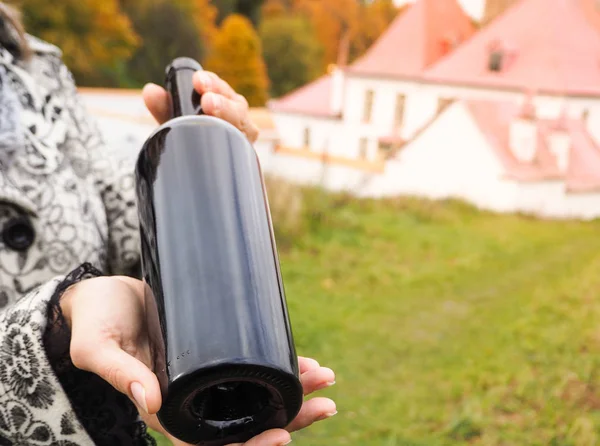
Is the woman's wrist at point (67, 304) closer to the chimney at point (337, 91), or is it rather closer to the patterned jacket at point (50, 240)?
the patterned jacket at point (50, 240)

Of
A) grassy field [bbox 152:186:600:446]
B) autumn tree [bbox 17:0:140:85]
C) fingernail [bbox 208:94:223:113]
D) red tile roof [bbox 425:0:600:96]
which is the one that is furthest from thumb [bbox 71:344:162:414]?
red tile roof [bbox 425:0:600:96]

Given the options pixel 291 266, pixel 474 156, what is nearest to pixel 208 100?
pixel 291 266

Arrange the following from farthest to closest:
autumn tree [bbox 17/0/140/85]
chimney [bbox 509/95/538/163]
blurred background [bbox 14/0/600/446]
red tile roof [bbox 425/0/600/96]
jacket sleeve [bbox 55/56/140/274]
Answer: red tile roof [bbox 425/0/600/96] → autumn tree [bbox 17/0/140/85] → chimney [bbox 509/95/538/163] → blurred background [bbox 14/0/600/446] → jacket sleeve [bbox 55/56/140/274]

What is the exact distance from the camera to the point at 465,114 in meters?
13.5

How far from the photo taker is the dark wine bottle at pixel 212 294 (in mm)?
596

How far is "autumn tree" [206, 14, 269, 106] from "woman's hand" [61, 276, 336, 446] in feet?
73.1

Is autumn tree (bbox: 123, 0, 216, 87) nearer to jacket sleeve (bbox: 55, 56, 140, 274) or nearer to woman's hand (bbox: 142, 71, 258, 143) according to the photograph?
jacket sleeve (bbox: 55, 56, 140, 274)

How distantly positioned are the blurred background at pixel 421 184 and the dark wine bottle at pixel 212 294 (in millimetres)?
646

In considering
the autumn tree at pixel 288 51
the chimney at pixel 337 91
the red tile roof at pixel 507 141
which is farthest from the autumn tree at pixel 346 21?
the red tile roof at pixel 507 141

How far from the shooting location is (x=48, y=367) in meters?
0.71

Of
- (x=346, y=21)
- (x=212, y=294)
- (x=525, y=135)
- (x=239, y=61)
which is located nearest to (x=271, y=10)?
(x=346, y=21)

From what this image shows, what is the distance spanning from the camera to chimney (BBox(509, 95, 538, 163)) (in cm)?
1290

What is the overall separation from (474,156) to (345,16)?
2016cm

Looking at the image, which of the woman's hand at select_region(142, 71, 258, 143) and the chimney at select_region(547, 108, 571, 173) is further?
the chimney at select_region(547, 108, 571, 173)
